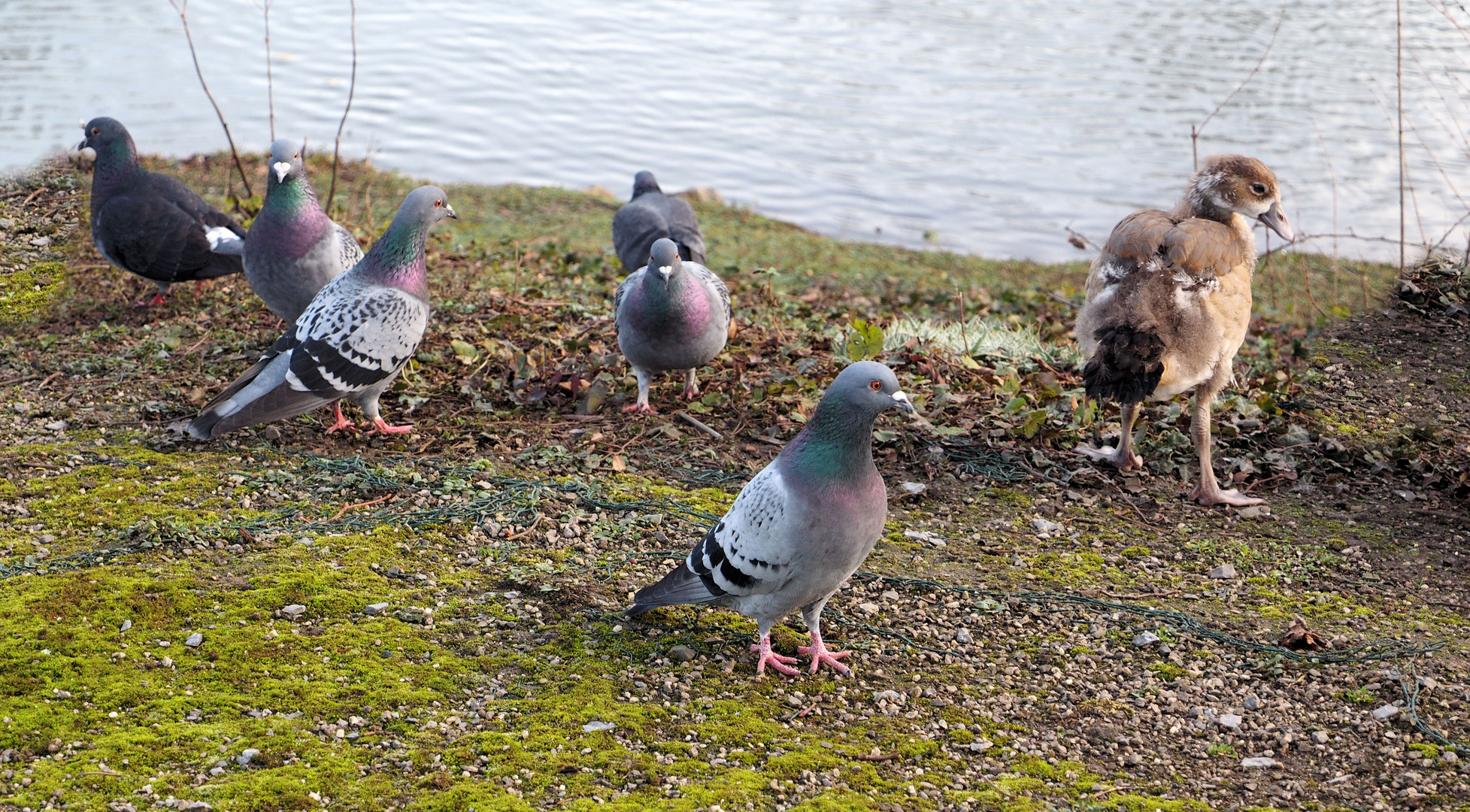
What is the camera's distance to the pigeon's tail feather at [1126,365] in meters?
5.07

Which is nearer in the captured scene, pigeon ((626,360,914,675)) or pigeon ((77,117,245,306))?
pigeon ((626,360,914,675))

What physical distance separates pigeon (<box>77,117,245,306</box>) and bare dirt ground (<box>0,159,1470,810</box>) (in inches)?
12.3

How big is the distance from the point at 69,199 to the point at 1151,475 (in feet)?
22.7

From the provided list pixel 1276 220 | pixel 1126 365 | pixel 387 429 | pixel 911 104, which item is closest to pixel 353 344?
pixel 387 429

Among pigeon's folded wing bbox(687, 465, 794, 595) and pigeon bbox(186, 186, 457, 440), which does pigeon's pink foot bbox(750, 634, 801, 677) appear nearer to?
pigeon's folded wing bbox(687, 465, 794, 595)

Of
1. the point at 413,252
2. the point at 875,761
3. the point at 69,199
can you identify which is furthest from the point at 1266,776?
the point at 69,199

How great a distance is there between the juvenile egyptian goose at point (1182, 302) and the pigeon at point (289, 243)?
13.3ft

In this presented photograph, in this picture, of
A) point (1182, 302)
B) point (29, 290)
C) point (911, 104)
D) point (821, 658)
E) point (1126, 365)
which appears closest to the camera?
point (821, 658)

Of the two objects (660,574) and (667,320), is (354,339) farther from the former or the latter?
(660,574)

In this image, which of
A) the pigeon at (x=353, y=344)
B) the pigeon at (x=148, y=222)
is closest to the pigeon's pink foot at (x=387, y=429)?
the pigeon at (x=353, y=344)

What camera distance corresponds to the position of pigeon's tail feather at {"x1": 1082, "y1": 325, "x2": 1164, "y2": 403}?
507 cm

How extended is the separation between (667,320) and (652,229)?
2.46 meters

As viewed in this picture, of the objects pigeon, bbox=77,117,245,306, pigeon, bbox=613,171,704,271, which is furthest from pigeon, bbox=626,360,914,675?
pigeon, bbox=77,117,245,306

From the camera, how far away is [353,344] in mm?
5516
